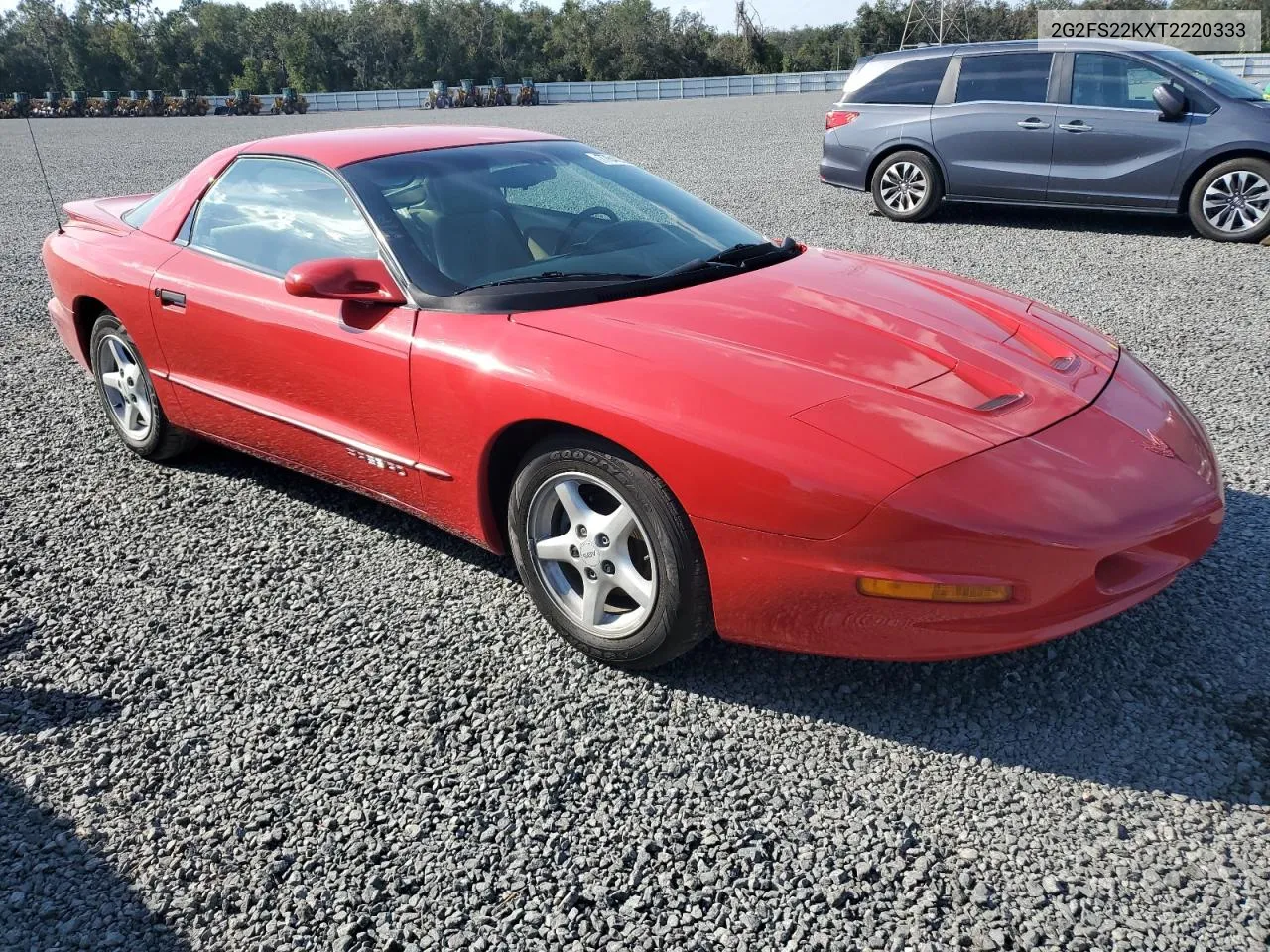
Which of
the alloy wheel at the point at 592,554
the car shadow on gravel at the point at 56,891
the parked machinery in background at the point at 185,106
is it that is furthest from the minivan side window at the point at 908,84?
the parked machinery in background at the point at 185,106

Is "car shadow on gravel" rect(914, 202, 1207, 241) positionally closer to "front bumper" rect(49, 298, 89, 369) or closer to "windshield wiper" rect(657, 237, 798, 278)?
"windshield wiper" rect(657, 237, 798, 278)

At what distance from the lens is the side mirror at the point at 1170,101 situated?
7664 mm

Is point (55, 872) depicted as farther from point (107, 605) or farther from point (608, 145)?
point (608, 145)

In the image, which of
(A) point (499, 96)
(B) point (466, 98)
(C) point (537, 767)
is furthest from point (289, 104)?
(C) point (537, 767)

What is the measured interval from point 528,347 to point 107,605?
172 cm

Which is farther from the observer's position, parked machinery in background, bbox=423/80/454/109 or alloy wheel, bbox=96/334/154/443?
parked machinery in background, bbox=423/80/454/109

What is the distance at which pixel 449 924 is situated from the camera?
1.98m

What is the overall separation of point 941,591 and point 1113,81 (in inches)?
295

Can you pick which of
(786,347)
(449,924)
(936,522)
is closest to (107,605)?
(449,924)

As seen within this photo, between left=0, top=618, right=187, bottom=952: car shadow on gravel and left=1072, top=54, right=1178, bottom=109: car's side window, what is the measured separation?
8552 mm

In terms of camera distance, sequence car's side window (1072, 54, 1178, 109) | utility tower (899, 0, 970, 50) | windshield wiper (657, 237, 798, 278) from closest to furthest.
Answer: windshield wiper (657, 237, 798, 278) < car's side window (1072, 54, 1178, 109) < utility tower (899, 0, 970, 50)

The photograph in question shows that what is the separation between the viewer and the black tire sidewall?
408 centimetres

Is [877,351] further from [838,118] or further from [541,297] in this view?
[838,118]

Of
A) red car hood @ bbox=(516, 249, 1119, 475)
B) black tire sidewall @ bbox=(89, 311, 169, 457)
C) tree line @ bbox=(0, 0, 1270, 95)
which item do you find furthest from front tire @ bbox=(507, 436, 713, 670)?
tree line @ bbox=(0, 0, 1270, 95)
